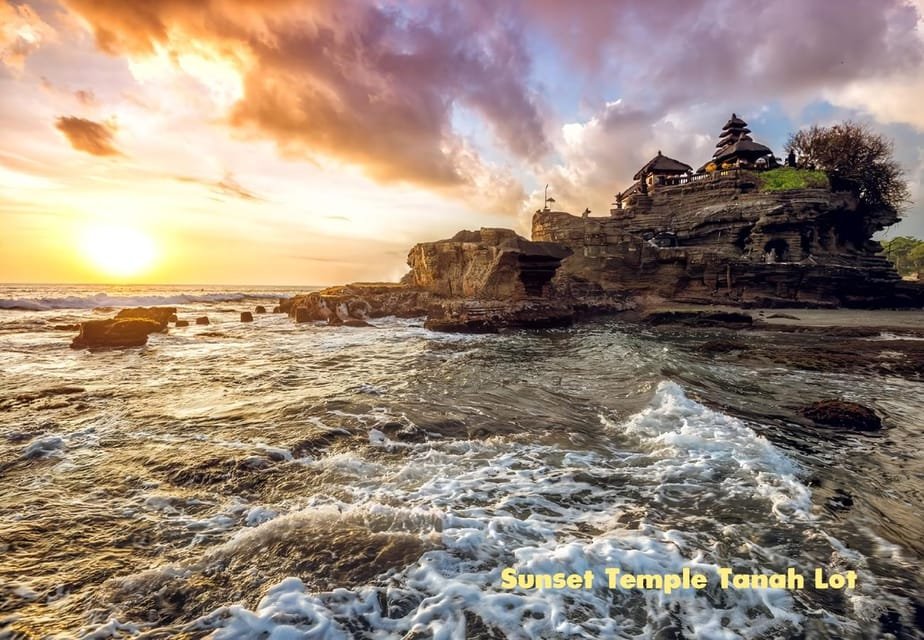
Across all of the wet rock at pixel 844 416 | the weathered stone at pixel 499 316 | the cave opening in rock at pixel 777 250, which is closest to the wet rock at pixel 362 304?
the weathered stone at pixel 499 316

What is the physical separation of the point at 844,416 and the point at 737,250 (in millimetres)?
35394

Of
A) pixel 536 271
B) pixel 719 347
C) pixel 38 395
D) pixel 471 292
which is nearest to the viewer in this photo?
pixel 38 395

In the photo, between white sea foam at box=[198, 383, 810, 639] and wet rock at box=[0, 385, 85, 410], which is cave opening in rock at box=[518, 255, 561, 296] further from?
wet rock at box=[0, 385, 85, 410]

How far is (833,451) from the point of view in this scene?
5871mm

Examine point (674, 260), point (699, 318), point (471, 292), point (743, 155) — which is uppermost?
point (743, 155)

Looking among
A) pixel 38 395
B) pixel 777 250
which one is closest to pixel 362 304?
pixel 38 395

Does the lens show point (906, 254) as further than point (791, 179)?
Yes

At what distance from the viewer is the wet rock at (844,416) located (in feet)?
22.5

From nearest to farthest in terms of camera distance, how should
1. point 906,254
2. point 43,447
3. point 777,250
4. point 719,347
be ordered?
1. point 43,447
2. point 719,347
3. point 777,250
4. point 906,254

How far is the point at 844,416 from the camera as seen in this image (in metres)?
7.02

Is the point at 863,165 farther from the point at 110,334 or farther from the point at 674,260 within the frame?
the point at 110,334

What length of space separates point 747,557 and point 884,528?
1714 mm

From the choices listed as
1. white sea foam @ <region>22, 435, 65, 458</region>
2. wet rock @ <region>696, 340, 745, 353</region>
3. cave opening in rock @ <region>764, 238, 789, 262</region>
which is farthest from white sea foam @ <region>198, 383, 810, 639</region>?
cave opening in rock @ <region>764, 238, 789, 262</region>

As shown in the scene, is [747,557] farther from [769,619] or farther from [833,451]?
[833,451]
